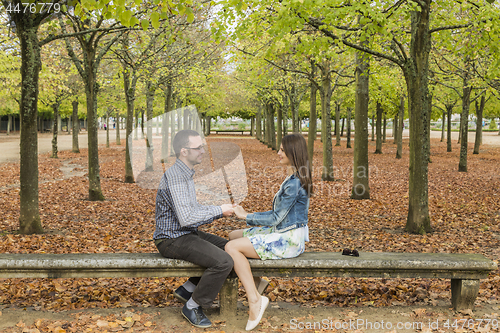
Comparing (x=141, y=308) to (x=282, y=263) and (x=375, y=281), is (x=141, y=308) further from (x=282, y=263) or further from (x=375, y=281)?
(x=375, y=281)

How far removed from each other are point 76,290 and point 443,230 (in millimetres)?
6307

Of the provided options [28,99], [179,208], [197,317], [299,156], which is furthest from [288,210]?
[28,99]

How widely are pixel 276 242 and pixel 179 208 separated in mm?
933

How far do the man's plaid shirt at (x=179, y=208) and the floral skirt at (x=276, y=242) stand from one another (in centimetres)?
43

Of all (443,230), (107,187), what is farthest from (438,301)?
(107,187)

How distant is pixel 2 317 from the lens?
3.84 m

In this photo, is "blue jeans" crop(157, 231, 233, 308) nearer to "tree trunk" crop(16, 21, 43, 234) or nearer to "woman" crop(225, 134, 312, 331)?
"woman" crop(225, 134, 312, 331)

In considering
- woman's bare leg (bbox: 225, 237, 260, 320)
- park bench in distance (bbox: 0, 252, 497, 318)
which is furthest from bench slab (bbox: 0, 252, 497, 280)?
woman's bare leg (bbox: 225, 237, 260, 320)

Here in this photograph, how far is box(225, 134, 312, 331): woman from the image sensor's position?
12.1ft

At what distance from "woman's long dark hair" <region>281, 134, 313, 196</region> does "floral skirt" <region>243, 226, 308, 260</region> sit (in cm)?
44

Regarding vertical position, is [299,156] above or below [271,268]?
above

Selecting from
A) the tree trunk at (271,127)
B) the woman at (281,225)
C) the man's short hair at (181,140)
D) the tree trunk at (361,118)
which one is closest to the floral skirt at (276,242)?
the woman at (281,225)

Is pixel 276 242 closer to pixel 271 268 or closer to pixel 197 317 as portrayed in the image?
pixel 271 268

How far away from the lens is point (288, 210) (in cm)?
370
